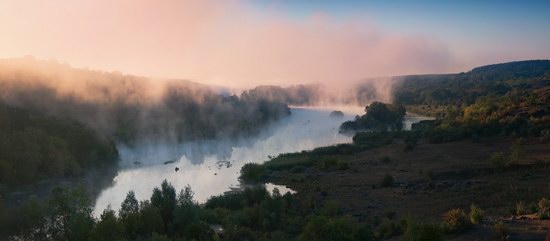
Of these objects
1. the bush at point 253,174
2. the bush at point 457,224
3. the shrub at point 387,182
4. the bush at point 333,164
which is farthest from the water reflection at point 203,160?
the bush at point 457,224

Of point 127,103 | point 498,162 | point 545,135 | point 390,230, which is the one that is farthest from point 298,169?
point 127,103

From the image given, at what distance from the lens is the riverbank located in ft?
82.5

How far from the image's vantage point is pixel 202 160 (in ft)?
199

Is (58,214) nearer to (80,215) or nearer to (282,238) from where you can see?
(80,215)

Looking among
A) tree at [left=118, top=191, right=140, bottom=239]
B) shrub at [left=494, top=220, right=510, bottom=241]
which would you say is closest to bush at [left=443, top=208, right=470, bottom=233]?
shrub at [left=494, top=220, right=510, bottom=241]

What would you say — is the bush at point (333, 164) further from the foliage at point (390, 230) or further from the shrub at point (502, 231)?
the shrub at point (502, 231)

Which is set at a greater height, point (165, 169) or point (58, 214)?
point (58, 214)

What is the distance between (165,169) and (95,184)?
9.60 meters

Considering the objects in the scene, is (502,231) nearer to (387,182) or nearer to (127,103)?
(387,182)

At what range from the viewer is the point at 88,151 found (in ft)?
177

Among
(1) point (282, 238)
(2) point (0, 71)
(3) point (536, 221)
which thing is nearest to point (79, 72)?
(2) point (0, 71)

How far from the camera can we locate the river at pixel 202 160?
139ft

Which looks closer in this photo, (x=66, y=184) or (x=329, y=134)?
(x=66, y=184)

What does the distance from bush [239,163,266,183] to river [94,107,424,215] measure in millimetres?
1030
